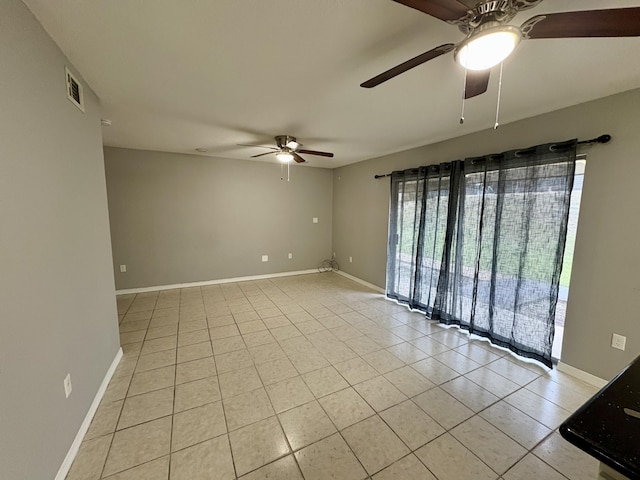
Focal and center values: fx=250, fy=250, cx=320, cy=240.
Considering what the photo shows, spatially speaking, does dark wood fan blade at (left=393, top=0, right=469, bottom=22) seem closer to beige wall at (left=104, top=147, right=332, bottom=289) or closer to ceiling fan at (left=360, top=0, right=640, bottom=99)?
ceiling fan at (left=360, top=0, right=640, bottom=99)

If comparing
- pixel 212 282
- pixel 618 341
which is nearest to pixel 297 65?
pixel 618 341

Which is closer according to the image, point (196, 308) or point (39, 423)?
point (39, 423)

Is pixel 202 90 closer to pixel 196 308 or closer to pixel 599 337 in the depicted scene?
pixel 196 308

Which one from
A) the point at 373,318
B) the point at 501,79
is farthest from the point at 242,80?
the point at 373,318

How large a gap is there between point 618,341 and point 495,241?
1165mm

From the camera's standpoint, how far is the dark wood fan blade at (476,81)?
1334mm

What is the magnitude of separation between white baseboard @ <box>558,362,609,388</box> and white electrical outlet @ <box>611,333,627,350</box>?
323 millimetres

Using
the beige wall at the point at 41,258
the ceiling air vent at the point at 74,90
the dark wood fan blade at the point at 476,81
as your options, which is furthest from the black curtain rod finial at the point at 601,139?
the ceiling air vent at the point at 74,90

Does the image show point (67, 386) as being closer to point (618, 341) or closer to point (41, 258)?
point (41, 258)

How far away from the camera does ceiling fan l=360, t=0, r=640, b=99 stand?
0.91 metres

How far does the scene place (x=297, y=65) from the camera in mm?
1675

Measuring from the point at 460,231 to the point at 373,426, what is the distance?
233cm

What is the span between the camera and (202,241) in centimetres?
469

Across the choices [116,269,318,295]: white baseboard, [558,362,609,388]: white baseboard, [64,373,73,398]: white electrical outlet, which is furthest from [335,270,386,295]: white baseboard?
[64,373,73,398]: white electrical outlet
